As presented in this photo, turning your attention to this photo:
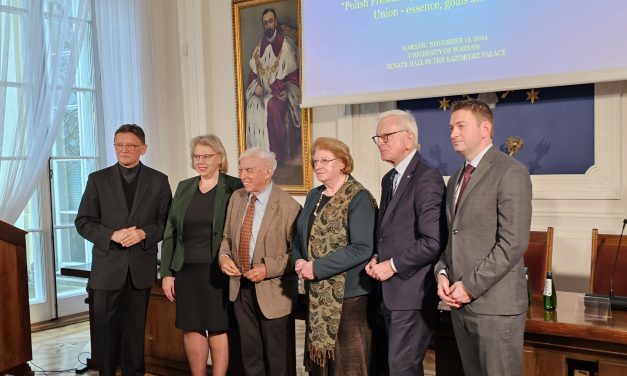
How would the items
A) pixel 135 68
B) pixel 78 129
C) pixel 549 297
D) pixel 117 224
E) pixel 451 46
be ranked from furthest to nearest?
pixel 78 129 < pixel 135 68 < pixel 451 46 < pixel 117 224 < pixel 549 297

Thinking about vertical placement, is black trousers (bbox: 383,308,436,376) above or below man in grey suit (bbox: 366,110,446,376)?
below

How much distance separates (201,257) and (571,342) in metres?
1.71

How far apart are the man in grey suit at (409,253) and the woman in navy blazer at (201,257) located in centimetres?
95

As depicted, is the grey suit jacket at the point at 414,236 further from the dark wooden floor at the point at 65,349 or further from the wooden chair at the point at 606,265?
the dark wooden floor at the point at 65,349

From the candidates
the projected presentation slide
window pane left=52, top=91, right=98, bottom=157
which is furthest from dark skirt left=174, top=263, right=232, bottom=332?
window pane left=52, top=91, right=98, bottom=157

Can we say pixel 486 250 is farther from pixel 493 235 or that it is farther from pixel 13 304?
pixel 13 304

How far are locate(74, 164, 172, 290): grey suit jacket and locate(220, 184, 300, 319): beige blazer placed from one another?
553mm

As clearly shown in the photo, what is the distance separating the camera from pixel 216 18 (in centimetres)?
586

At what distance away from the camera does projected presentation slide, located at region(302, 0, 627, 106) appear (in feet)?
12.4

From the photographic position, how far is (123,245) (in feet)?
10.5

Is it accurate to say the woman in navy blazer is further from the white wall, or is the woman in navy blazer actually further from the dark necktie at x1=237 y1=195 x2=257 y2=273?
the white wall

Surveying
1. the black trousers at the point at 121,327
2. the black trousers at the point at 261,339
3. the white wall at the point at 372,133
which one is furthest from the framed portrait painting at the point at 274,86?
the black trousers at the point at 261,339

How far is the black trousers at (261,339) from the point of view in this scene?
2875mm

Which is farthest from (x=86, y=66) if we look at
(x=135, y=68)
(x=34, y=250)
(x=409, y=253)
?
(x=409, y=253)
